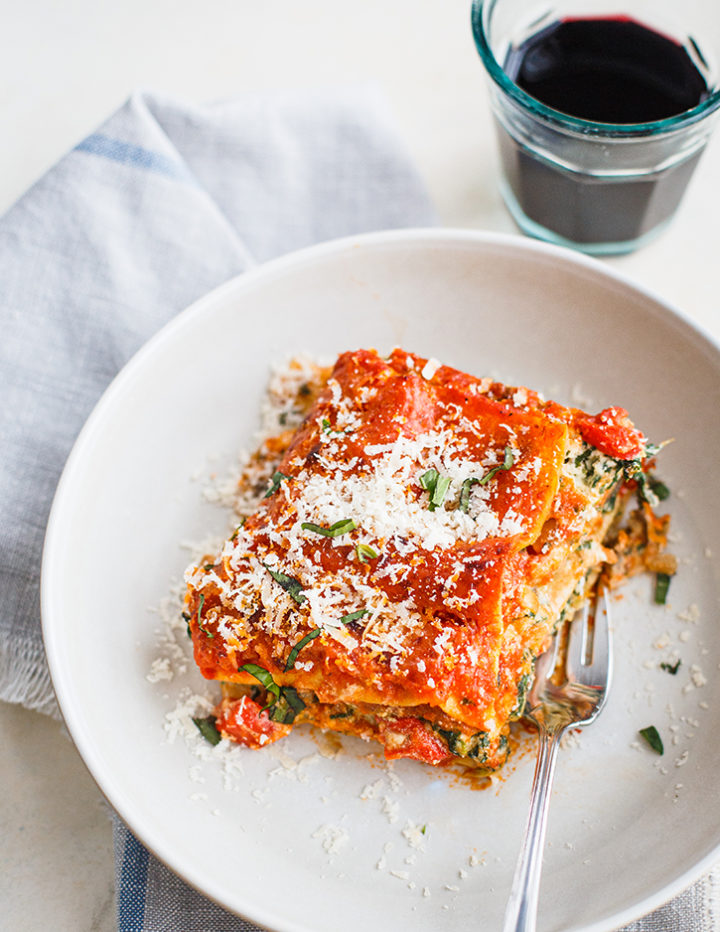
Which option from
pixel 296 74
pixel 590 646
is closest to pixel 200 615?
pixel 590 646

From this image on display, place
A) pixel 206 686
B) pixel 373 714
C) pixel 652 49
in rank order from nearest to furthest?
pixel 373 714 < pixel 206 686 < pixel 652 49

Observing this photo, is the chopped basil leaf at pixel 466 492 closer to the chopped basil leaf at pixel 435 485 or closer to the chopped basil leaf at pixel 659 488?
the chopped basil leaf at pixel 435 485

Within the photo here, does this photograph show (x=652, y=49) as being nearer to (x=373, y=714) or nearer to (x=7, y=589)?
(x=373, y=714)

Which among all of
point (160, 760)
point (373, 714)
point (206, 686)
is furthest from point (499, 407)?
point (160, 760)

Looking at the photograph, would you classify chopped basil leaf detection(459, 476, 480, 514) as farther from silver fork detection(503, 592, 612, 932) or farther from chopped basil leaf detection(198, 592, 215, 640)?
chopped basil leaf detection(198, 592, 215, 640)

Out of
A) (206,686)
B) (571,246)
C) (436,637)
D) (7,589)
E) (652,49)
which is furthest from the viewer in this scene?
(571,246)
